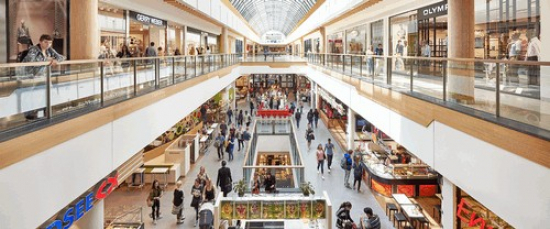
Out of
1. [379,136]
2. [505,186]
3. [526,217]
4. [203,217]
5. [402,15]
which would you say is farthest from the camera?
[379,136]

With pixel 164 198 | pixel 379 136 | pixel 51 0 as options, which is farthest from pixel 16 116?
pixel 379 136

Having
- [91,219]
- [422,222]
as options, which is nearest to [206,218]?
[91,219]

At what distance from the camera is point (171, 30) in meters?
25.0

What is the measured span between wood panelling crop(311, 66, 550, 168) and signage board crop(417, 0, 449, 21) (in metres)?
4.58

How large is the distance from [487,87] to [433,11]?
31.0 feet

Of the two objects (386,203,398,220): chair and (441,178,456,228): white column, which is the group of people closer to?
(386,203,398,220): chair

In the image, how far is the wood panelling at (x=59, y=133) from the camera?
4.36 metres

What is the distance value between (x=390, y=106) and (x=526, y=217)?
5561mm

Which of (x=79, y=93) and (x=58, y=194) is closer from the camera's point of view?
(x=58, y=194)

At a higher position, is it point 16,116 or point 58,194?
point 16,116

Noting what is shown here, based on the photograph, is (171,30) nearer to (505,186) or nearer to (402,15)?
(402,15)

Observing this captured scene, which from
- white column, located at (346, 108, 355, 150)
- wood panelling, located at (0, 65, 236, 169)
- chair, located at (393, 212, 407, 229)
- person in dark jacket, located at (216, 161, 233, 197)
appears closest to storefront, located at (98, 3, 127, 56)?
person in dark jacket, located at (216, 161, 233, 197)

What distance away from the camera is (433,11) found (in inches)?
572

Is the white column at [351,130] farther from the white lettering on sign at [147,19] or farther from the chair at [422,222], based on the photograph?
the white lettering on sign at [147,19]
